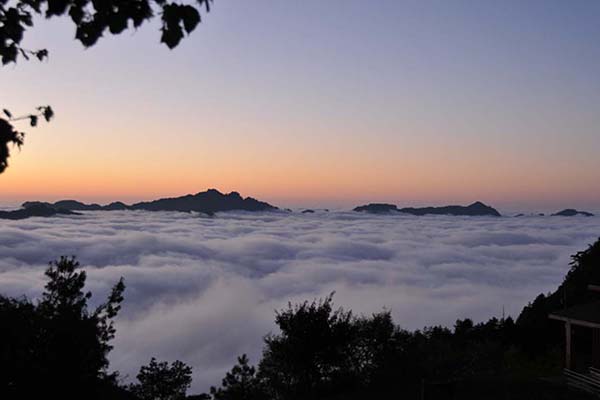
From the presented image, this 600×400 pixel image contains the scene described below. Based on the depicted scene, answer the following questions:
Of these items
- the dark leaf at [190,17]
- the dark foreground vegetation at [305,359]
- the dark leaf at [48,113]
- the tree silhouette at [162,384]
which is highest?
the dark leaf at [190,17]

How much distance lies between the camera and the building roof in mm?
22250

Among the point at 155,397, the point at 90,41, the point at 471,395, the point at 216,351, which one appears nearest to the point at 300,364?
the point at 471,395

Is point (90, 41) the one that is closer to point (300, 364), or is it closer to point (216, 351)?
point (300, 364)

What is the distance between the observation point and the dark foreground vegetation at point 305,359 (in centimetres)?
1822

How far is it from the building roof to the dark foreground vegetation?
252 cm

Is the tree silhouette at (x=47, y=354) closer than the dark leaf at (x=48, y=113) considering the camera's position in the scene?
No

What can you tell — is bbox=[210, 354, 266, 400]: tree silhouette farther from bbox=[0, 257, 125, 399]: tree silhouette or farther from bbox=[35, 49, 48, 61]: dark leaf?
bbox=[35, 49, 48, 61]: dark leaf

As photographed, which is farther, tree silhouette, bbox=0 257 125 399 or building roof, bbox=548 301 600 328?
building roof, bbox=548 301 600 328

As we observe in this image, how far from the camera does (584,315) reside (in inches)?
905

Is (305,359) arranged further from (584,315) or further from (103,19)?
(103,19)

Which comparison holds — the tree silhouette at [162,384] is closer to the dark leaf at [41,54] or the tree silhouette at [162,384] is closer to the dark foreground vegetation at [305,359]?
the dark foreground vegetation at [305,359]

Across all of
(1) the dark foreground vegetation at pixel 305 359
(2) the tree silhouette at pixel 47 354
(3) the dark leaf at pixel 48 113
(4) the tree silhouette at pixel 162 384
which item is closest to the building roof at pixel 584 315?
(1) the dark foreground vegetation at pixel 305 359

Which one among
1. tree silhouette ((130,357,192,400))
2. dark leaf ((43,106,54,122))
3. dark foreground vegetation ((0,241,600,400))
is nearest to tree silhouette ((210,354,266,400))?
dark foreground vegetation ((0,241,600,400))

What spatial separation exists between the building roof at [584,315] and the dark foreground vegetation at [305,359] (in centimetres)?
252
